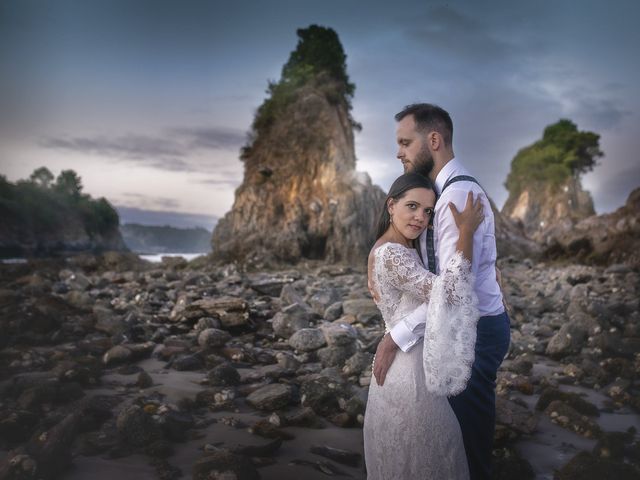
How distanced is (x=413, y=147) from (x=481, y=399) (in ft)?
Result: 5.39

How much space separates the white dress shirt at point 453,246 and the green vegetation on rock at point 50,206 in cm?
5448

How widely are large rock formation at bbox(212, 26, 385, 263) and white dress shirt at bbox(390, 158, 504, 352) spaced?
21.6 m

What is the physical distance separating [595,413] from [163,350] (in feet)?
19.0

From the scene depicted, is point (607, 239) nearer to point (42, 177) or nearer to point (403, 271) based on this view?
point (403, 271)

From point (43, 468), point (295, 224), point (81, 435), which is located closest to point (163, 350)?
point (81, 435)

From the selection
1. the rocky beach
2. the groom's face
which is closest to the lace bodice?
the groom's face

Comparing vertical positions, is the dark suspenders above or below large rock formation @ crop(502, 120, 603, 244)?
below

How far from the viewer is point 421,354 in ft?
8.52

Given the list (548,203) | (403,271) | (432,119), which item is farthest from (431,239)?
(548,203)

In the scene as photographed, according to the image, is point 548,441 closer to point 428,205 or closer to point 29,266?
point 428,205

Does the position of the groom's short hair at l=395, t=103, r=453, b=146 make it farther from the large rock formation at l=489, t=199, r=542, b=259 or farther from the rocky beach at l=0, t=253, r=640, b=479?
the large rock formation at l=489, t=199, r=542, b=259

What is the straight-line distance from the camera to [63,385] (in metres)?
4.94

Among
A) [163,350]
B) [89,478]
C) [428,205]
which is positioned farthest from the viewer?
[163,350]

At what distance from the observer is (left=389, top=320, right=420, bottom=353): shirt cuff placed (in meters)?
2.57
